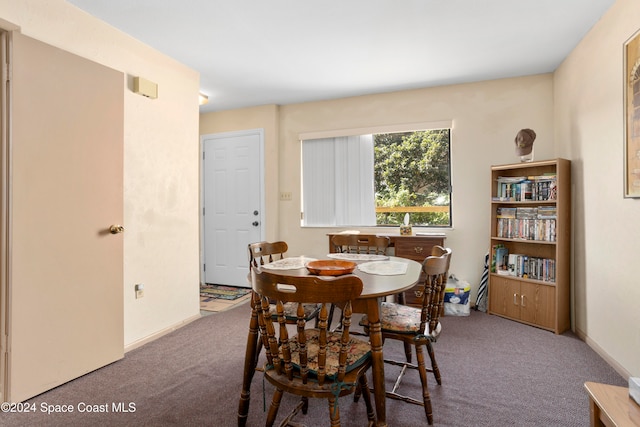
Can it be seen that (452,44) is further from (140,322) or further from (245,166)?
(140,322)

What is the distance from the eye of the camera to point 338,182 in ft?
14.6

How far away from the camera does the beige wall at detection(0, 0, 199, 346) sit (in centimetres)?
246

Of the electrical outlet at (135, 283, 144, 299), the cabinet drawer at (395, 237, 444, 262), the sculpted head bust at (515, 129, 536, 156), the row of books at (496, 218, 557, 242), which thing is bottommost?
the electrical outlet at (135, 283, 144, 299)

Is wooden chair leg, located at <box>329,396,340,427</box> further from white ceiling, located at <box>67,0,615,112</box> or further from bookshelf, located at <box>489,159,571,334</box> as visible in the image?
bookshelf, located at <box>489,159,571,334</box>

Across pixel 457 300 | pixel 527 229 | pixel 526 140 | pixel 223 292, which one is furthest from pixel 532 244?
pixel 223 292

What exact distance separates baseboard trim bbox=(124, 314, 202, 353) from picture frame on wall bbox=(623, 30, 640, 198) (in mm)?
3672

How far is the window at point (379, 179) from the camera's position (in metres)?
4.12

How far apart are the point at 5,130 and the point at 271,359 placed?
196 centimetres

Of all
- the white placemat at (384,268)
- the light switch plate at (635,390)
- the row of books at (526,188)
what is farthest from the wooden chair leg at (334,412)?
the row of books at (526,188)

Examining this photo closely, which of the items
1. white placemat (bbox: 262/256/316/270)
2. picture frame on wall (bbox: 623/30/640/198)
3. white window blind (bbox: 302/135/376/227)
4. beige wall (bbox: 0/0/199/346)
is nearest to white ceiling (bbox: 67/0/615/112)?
beige wall (bbox: 0/0/199/346)

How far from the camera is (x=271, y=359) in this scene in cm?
144

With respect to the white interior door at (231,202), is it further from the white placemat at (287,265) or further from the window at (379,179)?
the white placemat at (287,265)

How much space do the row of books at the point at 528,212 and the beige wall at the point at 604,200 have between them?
0.20 metres

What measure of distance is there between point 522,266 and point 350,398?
91.6 inches
